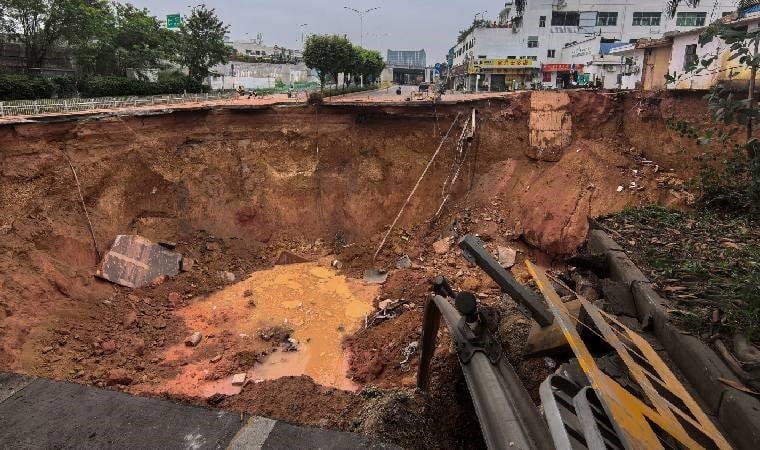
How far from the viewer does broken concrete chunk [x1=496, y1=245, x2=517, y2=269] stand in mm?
13477

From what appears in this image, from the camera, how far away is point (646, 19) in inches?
1759

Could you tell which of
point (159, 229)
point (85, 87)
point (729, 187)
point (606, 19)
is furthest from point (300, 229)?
point (606, 19)

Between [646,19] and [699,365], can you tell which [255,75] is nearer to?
[646,19]

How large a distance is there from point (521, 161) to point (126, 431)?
16007 mm

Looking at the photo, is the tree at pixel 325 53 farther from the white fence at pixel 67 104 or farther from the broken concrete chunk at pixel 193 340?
the broken concrete chunk at pixel 193 340

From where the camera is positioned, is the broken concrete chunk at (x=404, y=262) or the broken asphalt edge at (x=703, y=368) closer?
the broken asphalt edge at (x=703, y=368)

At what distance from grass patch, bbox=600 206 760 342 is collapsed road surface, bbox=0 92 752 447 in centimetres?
202

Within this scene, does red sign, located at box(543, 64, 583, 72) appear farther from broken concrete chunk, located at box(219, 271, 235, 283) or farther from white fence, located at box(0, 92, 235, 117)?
broken concrete chunk, located at box(219, 271, 235, 283)

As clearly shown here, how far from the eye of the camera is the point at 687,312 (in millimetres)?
5078

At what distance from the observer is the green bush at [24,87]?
1994 centimetres

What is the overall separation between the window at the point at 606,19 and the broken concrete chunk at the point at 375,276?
43204 mm

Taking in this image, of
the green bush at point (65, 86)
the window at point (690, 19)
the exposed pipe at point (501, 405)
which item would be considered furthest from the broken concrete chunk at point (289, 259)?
the window at point (690, 19)

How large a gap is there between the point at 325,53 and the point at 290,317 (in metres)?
27.9

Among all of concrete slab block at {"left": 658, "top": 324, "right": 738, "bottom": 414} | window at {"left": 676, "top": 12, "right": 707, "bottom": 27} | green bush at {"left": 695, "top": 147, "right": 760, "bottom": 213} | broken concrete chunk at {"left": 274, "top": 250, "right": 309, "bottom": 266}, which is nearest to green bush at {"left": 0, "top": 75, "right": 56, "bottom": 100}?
broken concrete chunk at {"left": 274, "top": 250, "right": 309, "bottom": 266}
